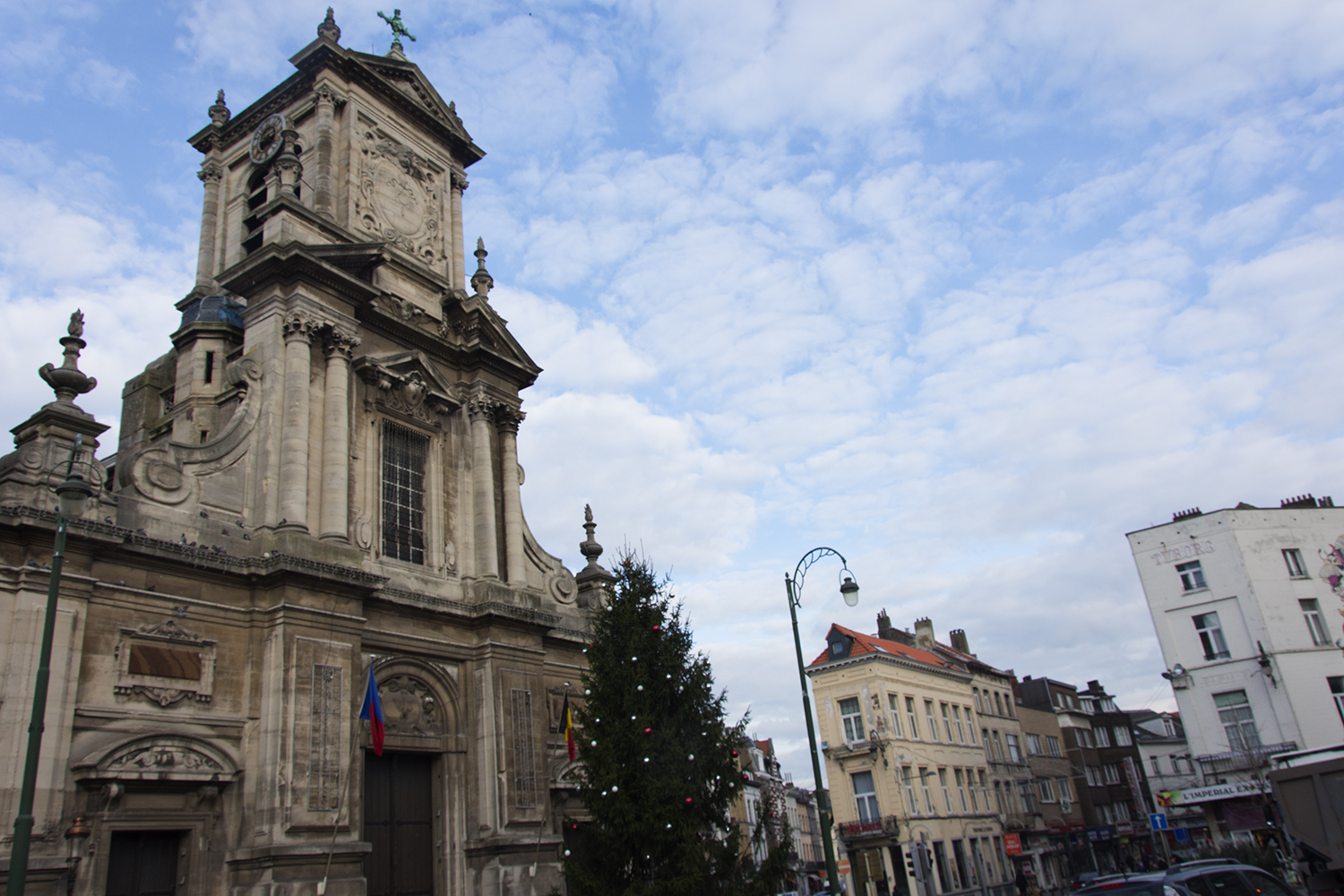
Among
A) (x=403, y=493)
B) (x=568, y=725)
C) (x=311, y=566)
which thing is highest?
(x=403, y=493)

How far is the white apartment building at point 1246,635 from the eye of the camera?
32.9 m

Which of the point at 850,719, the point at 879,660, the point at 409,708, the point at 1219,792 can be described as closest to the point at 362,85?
the point at 409,708

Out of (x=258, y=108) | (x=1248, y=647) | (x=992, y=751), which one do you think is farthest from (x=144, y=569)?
(x=992, y=751)

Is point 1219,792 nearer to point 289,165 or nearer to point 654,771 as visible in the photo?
point 654,771

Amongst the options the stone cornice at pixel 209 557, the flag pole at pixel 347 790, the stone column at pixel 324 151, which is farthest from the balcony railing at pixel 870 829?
the stone column at pixel 324 151

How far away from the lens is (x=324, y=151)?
2114 centimetres

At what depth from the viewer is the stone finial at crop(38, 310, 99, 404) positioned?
14.4m

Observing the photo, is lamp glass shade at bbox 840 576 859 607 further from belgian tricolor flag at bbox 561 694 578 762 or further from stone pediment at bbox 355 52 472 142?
stone pediment at bbox 355 52 472 142

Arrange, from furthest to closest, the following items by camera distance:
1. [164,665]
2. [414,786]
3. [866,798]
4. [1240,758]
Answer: [866,798], [1240,758], [414,786], [164,665]

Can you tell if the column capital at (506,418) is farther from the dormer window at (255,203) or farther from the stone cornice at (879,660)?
the stone cornice at (879,660)

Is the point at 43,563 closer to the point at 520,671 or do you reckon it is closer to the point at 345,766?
the point at 345,766

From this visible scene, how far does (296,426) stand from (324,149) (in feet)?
25.1

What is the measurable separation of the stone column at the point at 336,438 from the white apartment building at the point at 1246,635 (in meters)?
31.3

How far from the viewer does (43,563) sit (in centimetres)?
1291
